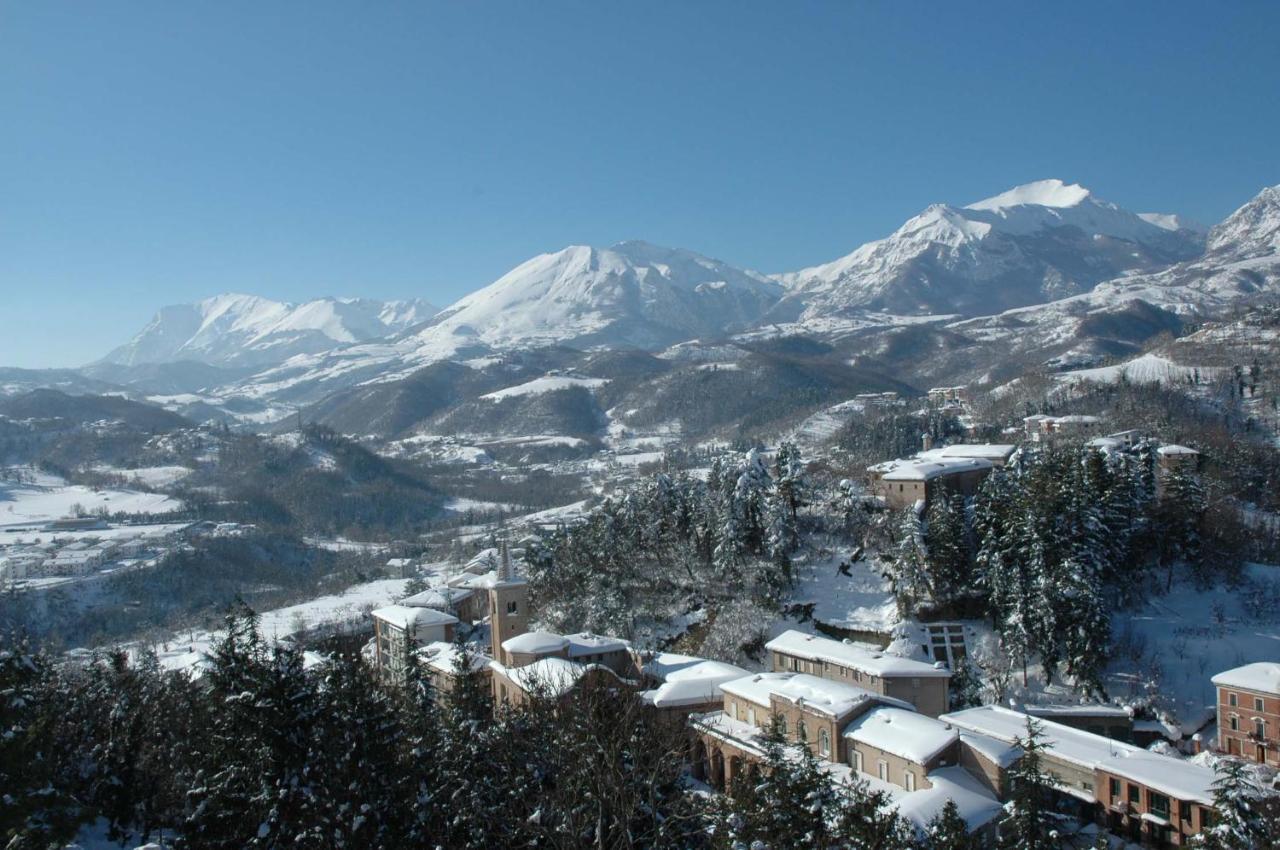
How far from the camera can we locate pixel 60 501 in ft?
529

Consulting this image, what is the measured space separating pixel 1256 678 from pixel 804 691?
54.6 feet

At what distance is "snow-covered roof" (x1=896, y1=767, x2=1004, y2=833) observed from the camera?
22.6 m

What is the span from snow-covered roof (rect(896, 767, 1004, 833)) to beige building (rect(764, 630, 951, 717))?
19.5 ft

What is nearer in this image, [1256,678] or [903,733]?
[903,733]

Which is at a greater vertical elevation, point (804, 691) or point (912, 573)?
point (912, 573)

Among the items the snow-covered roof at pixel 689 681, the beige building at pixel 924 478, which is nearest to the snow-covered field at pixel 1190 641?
the beige building at pixel 924 478

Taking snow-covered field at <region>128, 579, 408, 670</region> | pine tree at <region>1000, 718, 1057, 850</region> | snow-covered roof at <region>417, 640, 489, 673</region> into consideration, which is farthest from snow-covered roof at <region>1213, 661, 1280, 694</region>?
snow-covered field at <region>128, 579, 408, 670</region>

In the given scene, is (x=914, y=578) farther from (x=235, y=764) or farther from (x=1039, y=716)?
(x=235, y=764)

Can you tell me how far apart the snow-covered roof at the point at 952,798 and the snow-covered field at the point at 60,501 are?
516ft

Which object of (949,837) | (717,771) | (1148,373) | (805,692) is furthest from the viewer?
(1148,373)

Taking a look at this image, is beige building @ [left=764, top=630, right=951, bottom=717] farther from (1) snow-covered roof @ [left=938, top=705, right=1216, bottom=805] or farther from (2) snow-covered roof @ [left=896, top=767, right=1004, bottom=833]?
(2) snow-covered roof @ [left=896, top=767, right=1004, bottom=833]

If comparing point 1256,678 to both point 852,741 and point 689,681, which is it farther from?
point 689,681

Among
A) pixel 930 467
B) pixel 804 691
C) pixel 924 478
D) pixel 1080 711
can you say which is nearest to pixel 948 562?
pixel 1080 711

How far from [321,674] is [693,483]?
36.5 meters
